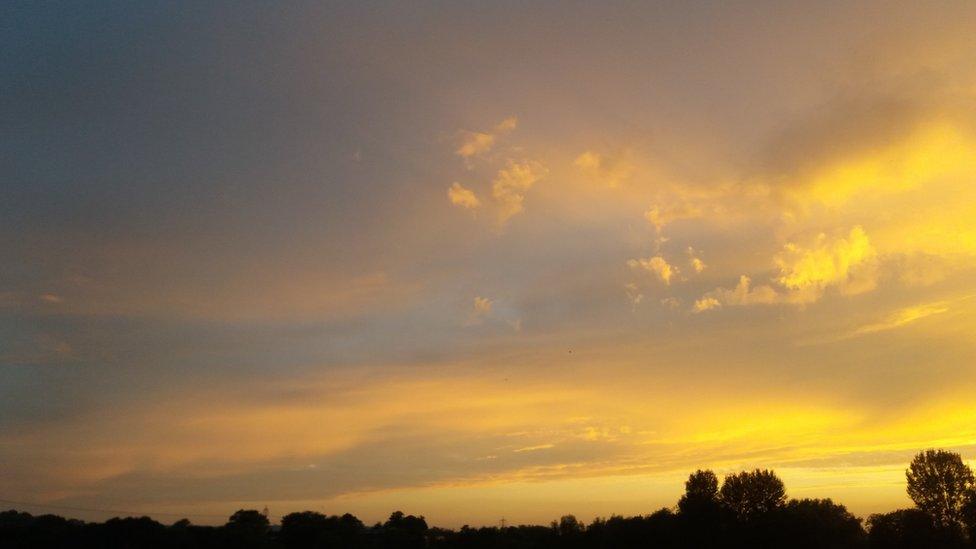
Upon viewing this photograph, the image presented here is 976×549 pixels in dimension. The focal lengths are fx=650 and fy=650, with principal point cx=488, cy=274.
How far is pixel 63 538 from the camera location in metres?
134

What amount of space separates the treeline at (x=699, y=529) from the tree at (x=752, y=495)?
0.17 meters

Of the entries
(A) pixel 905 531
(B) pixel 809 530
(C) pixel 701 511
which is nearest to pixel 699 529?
(C) pixel 701 511

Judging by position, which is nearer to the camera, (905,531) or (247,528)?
(905,531)

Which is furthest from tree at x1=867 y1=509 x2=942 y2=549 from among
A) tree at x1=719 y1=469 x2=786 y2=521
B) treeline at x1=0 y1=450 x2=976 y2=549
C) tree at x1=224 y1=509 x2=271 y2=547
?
tree at x1=224 y1=509 x2=271 y2=547

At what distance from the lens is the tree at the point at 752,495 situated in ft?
381

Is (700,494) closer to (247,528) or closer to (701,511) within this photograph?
(701,511)

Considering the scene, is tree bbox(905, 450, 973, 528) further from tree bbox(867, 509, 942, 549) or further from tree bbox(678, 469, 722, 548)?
tree bbox(678, 469, 722, 548)

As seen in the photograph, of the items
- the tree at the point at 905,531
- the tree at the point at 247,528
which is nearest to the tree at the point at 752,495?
the tree at the point at 905,531

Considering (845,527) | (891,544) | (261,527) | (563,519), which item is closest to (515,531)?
(563,519)

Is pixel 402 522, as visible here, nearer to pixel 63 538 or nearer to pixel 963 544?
pixel 63 538

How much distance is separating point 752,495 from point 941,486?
29044 millimetres

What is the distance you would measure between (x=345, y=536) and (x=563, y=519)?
5065 centimetres

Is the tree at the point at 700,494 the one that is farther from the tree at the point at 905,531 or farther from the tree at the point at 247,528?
→ the tree at the point at 247,528

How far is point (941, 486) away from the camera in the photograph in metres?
106
